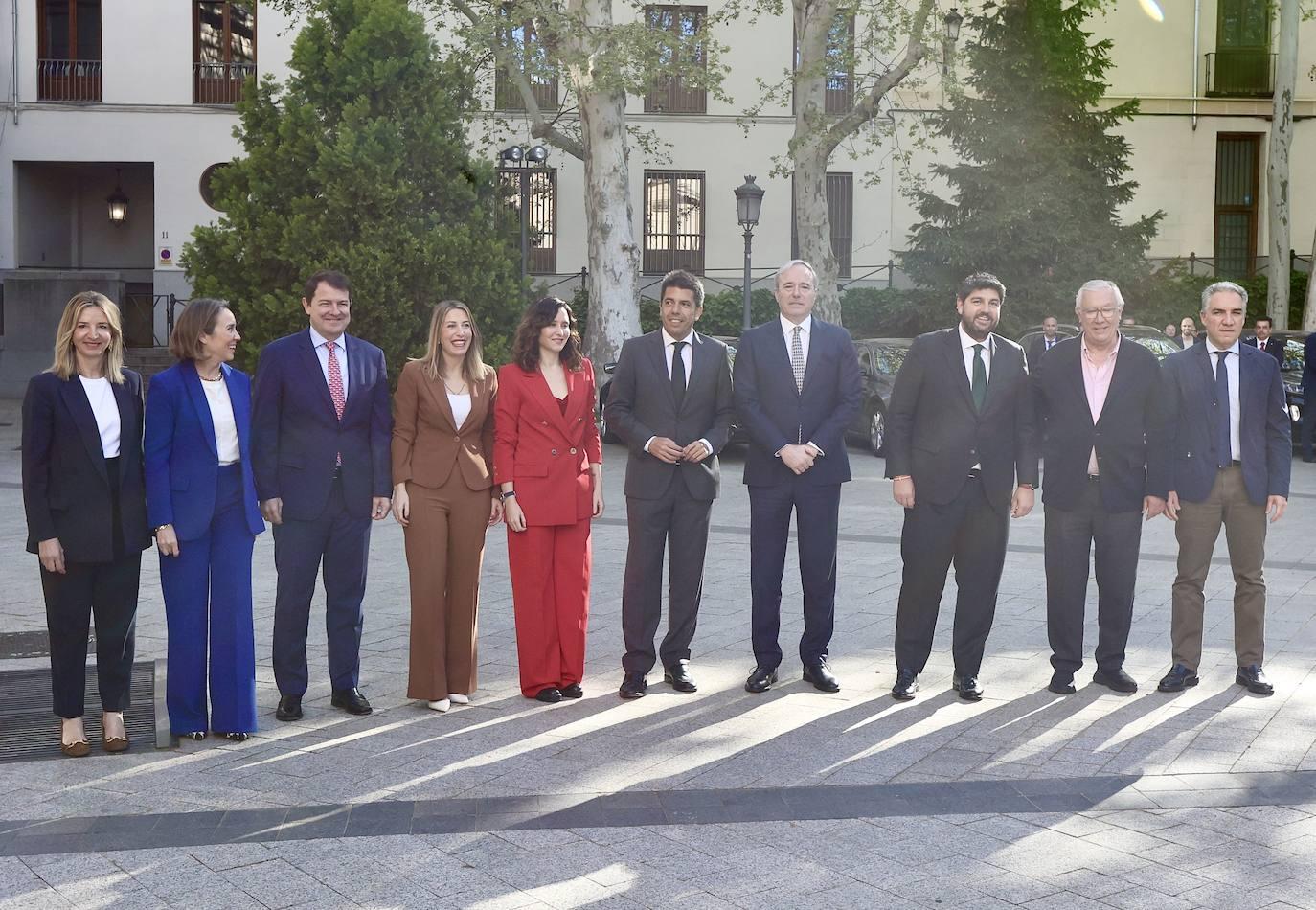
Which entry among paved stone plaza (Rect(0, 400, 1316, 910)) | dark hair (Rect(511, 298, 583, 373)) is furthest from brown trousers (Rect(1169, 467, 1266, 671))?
dark hair (Rect(511, 298, 583, 373))

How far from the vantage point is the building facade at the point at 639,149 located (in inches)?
1282

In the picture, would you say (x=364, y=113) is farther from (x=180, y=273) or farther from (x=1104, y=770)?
(x=1104, y=770)

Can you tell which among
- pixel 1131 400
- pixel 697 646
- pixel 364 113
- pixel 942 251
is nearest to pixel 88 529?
pixel 697 646

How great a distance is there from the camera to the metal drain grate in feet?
21.0

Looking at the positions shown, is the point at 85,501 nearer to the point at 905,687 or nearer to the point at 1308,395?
the point at 905,687

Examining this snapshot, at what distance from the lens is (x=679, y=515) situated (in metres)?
7.50

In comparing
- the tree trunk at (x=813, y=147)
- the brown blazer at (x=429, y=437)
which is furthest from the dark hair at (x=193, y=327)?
the tree trunk at (x=813, y=147)

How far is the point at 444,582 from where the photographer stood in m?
7.10

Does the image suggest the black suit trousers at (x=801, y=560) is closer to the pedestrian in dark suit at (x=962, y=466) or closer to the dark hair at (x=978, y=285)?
the pedestrian in dark suit at (x=962, y=466)

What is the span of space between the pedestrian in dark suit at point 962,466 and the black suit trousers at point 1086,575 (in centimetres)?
28

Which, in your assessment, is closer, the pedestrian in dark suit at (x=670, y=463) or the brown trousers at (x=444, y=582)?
the brown trousers at (x=444, y=582)

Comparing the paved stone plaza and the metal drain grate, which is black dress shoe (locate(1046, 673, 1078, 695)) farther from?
the metal drain grate

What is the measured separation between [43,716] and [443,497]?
2028mm

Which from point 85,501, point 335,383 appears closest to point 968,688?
point 335,383
